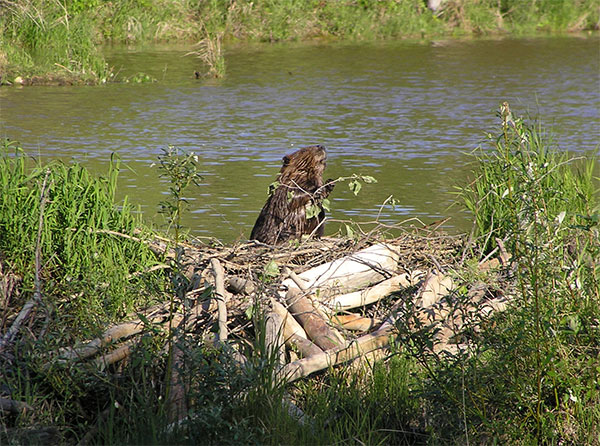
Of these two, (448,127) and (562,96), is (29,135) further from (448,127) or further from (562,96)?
(562,96)

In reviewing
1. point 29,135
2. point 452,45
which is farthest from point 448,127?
point 452,45

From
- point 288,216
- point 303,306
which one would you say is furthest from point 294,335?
point 288,216

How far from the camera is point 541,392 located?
354cm

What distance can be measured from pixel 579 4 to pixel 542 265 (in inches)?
991

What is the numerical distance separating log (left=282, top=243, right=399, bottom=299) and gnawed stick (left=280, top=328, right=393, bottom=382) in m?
0.53

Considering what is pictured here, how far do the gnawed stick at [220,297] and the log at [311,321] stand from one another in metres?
0.35

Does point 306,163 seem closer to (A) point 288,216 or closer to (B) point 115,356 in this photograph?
(A) point 288,216

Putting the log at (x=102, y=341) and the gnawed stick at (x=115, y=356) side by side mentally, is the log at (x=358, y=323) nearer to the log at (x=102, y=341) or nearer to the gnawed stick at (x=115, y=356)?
the log at (x=102, y=341)

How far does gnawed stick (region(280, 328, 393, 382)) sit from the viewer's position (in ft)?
12.7

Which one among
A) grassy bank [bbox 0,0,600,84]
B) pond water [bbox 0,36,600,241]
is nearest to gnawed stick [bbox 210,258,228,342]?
pond water [bbox 0,36,600,241]

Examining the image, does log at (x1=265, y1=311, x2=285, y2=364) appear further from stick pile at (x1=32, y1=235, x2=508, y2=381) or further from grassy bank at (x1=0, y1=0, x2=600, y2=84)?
grassy bank at (x1=0, y1=0, x2=600, y2=84)

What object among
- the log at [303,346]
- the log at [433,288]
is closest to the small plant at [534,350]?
the log at [303,346]

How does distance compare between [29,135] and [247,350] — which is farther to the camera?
[29,135]

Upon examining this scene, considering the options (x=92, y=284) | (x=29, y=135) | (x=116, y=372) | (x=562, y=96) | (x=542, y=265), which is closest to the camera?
(x=542, y=265)
